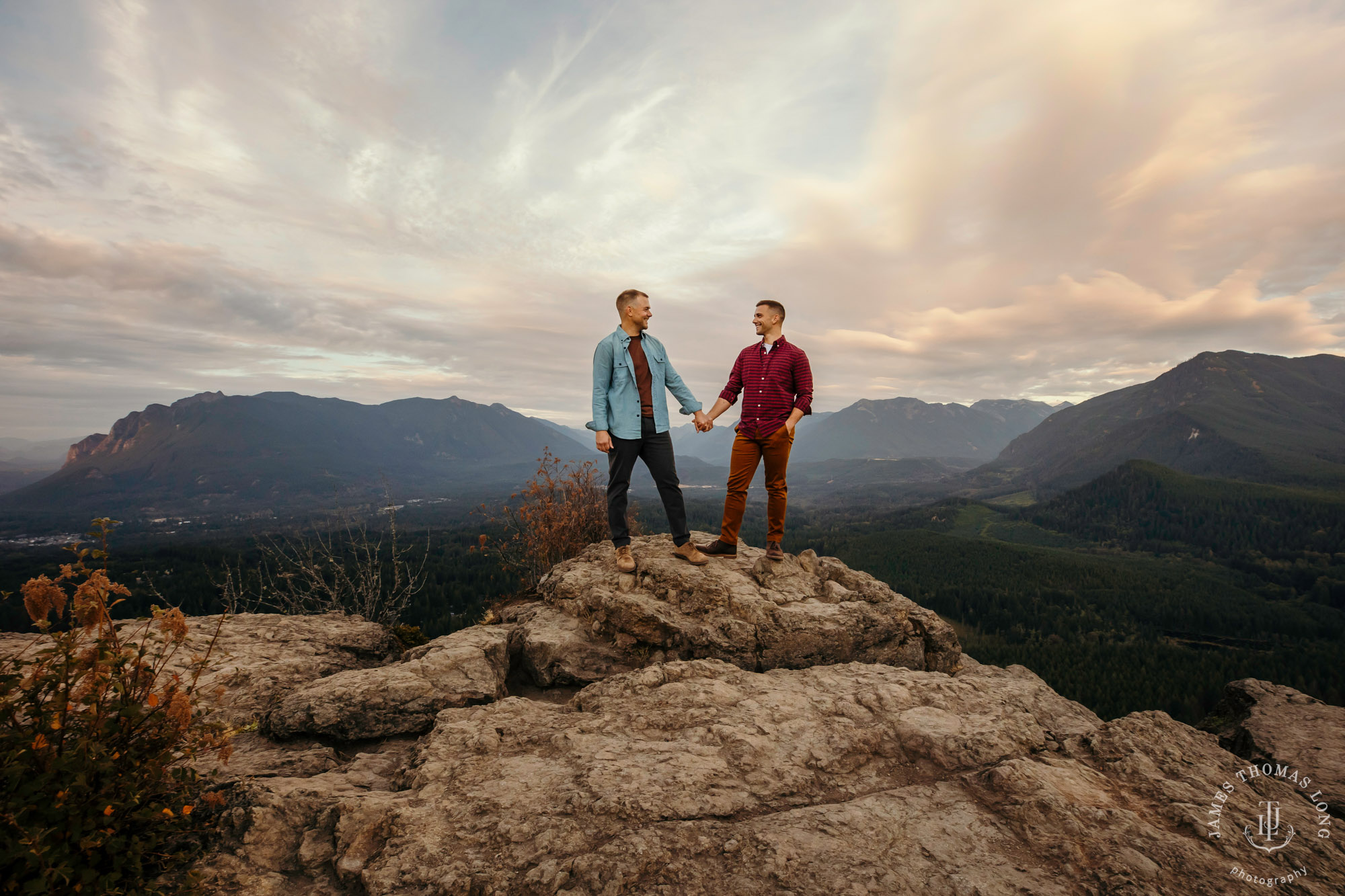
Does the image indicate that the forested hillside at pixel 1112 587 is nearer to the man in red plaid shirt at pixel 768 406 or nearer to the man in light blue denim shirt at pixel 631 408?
the man in light blue denim shirt at pixel 631 408

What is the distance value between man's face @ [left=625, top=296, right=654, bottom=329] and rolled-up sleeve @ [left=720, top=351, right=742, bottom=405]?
152cm

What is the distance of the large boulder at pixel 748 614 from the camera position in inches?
252

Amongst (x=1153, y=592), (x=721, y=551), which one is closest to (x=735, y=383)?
(x=721, y=551)

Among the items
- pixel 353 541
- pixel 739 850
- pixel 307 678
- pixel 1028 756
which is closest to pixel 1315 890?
pixel 1028 756

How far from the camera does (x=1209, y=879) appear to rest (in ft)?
9.25

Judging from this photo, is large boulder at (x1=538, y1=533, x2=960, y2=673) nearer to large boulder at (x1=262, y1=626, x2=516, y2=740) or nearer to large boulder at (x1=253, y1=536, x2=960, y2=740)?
large boulder at (x1=253, y1=536, x2=960, y2=740)

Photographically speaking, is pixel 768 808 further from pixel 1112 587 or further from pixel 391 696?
pixel 1112 587

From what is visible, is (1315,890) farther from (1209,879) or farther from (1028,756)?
(1028,756)

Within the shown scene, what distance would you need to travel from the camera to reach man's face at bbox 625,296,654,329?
6.96 metres

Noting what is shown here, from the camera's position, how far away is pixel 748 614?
6609mm

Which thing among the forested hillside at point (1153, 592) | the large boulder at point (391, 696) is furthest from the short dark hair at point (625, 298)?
the forested hillside at point (1153, 592)

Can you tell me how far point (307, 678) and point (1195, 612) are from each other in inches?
6354

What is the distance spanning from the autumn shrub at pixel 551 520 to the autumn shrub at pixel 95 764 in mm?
7214

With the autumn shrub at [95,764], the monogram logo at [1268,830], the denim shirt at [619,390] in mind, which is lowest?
the monogram logo at [1268,830]
